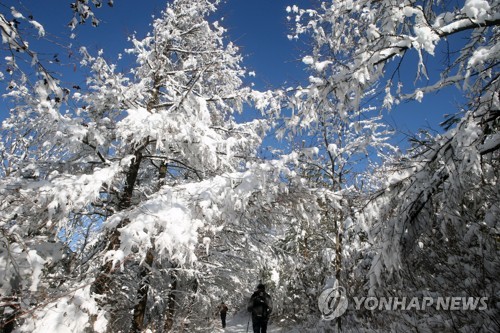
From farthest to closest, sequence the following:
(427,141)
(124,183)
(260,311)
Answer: (260,311), (124,183), (427,141)

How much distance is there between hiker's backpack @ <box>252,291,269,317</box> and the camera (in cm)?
877

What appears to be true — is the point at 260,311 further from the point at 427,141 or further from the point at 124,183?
the point at 427,141

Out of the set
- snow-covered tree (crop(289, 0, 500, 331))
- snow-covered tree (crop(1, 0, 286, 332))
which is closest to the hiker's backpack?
Answer: snow-covered tree (crop(1, 0, 286, 332))

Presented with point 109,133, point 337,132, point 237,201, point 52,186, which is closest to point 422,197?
point 237,201

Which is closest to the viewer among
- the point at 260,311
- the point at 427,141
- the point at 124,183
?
the point at 427,141

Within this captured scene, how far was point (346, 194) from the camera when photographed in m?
5.39

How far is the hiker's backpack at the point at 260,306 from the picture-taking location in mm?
8773

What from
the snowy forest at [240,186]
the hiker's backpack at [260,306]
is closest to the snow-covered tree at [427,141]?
the snowy forest at [240,186]

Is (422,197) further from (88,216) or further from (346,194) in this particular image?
(88,216)

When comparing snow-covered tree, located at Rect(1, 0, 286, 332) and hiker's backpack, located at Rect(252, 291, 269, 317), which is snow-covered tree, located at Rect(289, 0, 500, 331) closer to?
snow-covered tree, located at Rect(1, 0, 286, 332)

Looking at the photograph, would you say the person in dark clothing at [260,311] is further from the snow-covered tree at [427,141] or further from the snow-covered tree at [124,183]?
the snow-covered tree at [427,141]

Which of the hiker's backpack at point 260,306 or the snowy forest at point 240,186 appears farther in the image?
the hiker's backpack at point 260,306

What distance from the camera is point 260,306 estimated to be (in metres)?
8.80

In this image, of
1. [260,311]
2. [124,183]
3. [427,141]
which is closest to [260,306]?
[260,311]
